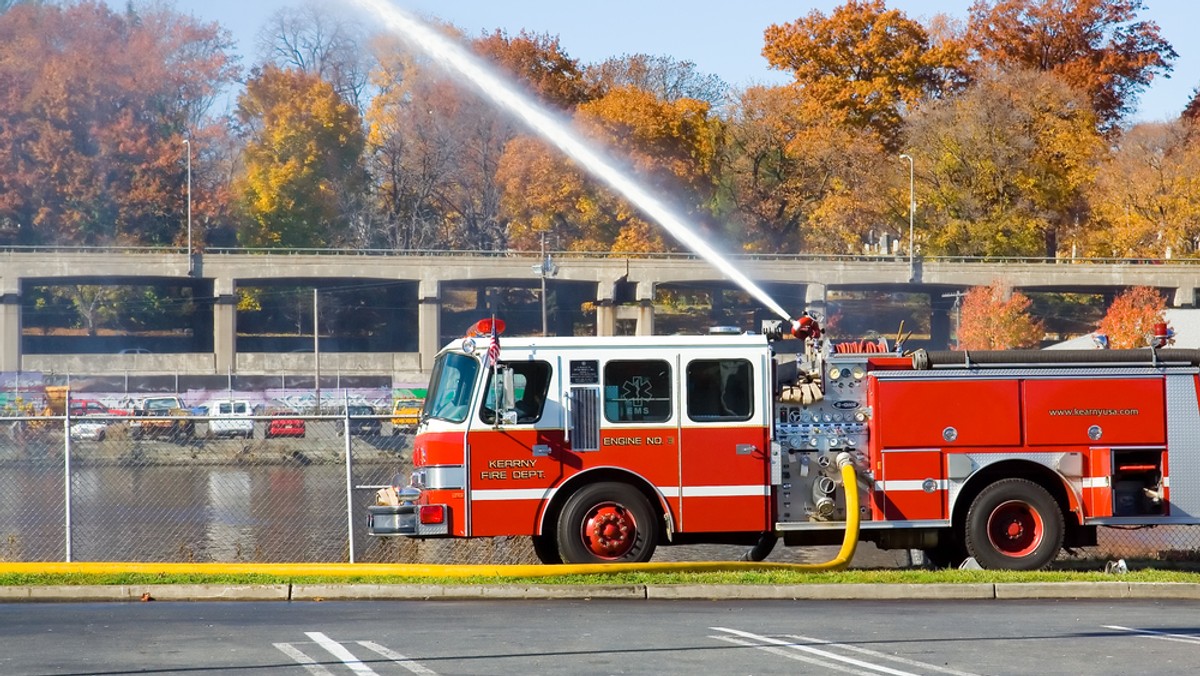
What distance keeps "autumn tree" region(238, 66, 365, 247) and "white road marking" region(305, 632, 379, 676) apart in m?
78.3

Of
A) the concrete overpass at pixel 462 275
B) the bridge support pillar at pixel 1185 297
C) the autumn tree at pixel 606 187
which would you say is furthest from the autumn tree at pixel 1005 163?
the autumn tree at pixel 606 187

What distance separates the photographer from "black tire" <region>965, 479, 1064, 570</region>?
16703mm

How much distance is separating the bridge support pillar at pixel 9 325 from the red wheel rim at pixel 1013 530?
71.5m

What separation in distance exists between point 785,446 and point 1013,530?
267 cm

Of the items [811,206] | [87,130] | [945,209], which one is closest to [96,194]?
[87,130]

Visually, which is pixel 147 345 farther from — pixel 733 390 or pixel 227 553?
pixel 733 390

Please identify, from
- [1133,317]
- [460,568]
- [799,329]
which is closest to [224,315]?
[1133,317]

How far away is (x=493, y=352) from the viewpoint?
16.3 meters

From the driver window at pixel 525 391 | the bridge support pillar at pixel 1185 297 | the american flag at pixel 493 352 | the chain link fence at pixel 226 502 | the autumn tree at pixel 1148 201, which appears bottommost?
the chain link fence at pixel 226 502

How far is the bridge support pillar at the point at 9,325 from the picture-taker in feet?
262

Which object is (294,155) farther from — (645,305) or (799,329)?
(799,329)

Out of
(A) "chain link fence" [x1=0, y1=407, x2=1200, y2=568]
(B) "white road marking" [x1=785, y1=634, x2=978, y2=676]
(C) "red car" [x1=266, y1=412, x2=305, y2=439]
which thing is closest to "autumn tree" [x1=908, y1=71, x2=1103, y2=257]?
(A) "chain link fence" [x1=0, y1=407, x2=1200, y2=568]

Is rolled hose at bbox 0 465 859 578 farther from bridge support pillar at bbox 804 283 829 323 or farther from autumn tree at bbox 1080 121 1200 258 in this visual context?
autumn tree at bbox 1080 121 1200 258

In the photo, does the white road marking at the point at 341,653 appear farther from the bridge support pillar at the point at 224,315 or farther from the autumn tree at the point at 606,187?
the autumn tree at the point at 606,187
